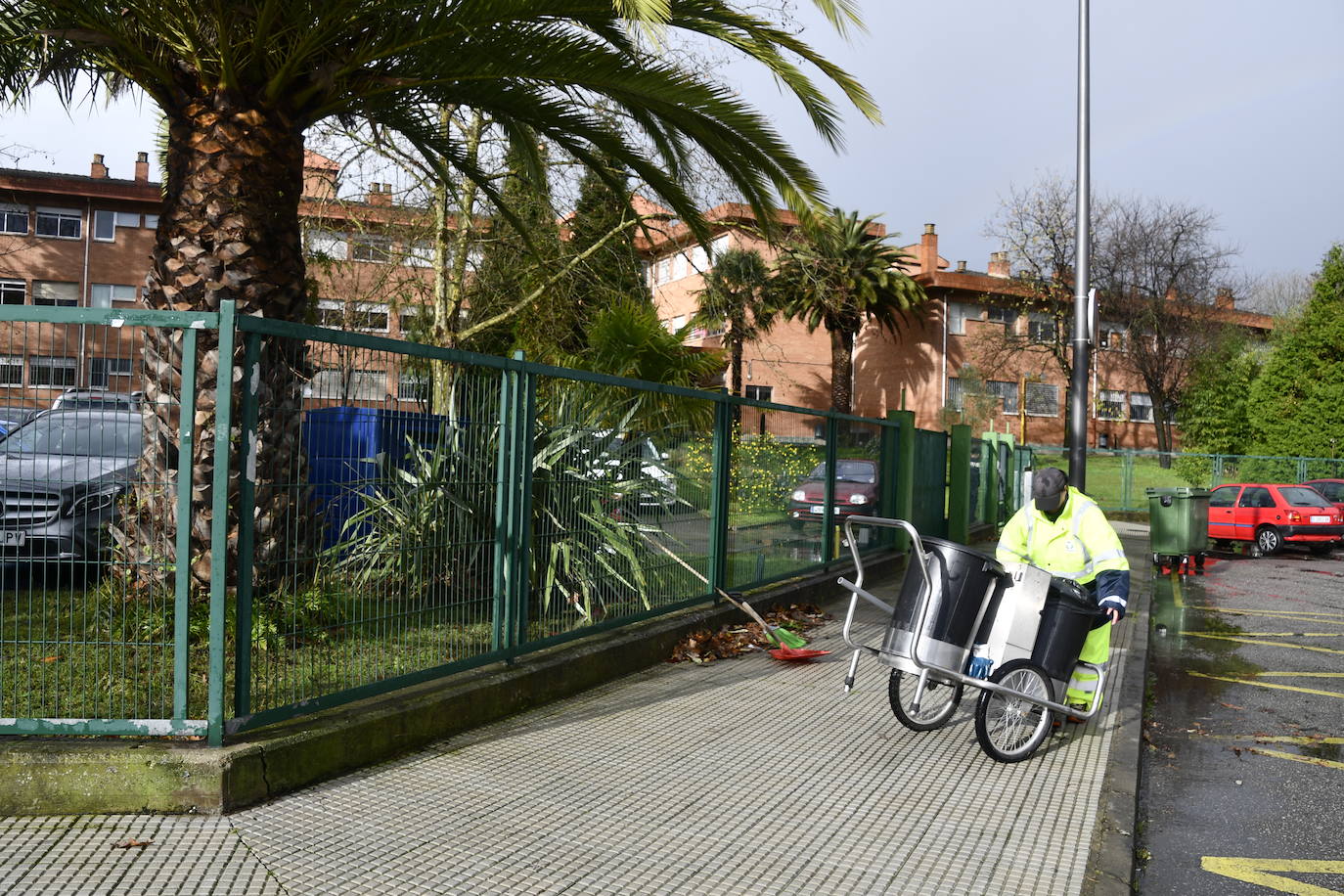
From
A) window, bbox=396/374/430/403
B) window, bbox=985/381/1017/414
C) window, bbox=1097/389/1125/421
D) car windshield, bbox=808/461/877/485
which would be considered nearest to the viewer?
window, bbox=396/374/430/403

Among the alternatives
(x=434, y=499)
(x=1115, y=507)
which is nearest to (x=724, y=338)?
(x=1115, y=507)

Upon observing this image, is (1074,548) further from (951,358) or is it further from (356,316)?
(951,358)

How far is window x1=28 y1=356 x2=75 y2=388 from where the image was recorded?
13.6 ft

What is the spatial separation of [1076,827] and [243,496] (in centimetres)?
378

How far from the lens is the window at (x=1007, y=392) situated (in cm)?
4495

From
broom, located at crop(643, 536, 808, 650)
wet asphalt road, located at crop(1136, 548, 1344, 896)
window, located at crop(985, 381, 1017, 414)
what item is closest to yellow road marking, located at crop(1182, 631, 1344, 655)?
wet asphalt road, located at crop(1136, 548, 1344, 896)

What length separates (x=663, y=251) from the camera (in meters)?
16.5

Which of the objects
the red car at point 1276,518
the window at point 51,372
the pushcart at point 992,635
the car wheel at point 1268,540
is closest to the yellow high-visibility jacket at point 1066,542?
the pushcart at point 992,635

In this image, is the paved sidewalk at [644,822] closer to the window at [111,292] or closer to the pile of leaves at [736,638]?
the pile of leaves at [736,638]

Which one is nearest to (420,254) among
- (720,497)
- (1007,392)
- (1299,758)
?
(720,497)

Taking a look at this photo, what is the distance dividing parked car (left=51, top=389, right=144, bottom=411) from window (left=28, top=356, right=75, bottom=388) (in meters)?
0.05

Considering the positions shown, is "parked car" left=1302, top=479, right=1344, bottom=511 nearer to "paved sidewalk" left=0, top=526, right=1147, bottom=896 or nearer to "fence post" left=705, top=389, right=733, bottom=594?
"fence post" left=705, top=389, right=733, bottom=594

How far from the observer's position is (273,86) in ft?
18.8

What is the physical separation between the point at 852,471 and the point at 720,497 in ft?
11.4
